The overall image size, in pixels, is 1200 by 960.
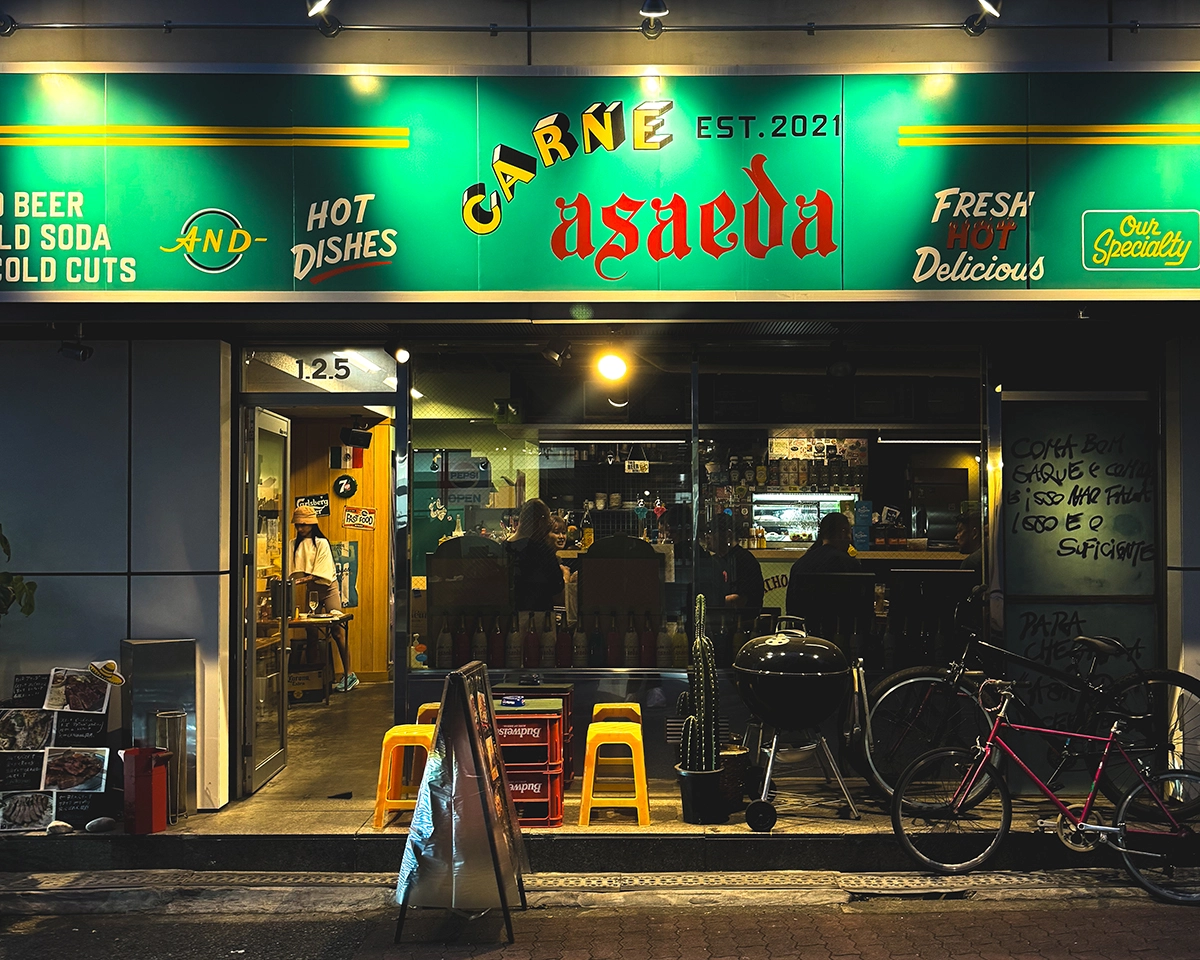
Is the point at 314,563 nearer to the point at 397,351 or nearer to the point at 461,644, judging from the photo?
the point at 461,644

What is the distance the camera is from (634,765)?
22.4 feet

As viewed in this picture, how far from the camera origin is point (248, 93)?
6.81 metres

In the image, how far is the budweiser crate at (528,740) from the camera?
22.5ft

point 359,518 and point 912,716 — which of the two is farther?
point 359,518

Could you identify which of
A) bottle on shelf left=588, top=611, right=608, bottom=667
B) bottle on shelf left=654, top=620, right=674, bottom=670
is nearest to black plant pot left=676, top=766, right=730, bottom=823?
bottle on shelf left=654, top=620, right=674, bottom=670

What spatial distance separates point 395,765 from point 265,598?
2151 millimetres

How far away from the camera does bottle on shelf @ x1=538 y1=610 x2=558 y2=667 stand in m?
8.15

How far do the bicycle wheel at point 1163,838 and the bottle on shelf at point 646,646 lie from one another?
3.34m

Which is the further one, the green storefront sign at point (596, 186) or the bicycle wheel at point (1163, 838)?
the green storefront sign at point (596, 186)

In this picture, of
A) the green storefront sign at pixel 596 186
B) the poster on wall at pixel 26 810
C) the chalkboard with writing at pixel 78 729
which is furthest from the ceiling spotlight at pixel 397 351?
the poster on wall at pixel 26 810

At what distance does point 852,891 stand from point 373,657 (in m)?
8.30

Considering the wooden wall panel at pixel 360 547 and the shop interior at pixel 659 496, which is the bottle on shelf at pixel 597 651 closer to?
the shop interior at pixel 659 496

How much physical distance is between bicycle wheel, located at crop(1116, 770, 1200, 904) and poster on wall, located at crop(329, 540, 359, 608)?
30.5 ft

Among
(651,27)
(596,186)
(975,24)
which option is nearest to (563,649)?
(596,186)
